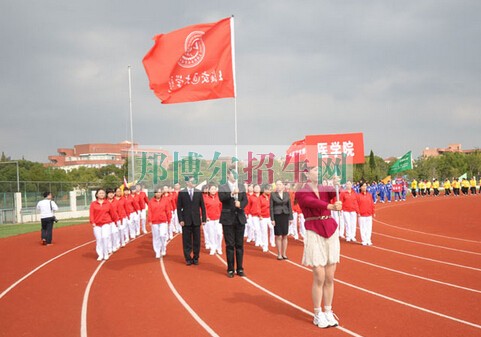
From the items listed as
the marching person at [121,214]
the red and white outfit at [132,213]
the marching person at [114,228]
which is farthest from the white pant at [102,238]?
the red and white outfit at [132,213]

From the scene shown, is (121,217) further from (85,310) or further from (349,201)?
(349,201)

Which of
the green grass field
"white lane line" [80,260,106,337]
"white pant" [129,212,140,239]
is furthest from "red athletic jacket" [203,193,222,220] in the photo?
the green grass field

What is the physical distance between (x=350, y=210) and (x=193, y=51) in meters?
7.27

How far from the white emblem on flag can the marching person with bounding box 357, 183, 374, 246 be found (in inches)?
252

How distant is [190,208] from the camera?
1082 cm

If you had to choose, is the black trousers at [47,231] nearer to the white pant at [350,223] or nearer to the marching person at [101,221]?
the marching person at [101,221]

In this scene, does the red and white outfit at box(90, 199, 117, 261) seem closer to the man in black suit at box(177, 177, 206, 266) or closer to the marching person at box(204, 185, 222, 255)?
the man in black suit at box(177, 177, 206, 266)

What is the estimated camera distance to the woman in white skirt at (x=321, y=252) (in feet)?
18.0

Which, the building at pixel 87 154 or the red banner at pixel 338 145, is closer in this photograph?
the red banner at pixel 338 145

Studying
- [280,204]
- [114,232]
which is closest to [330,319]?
[280,204]

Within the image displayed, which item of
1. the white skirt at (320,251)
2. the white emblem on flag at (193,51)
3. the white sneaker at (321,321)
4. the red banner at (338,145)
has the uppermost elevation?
the white emblem on flag at (193,51)

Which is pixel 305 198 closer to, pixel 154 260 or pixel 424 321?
pixel 424 321

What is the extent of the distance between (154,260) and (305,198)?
6.56m

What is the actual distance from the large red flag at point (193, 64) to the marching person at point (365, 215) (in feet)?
19.5
